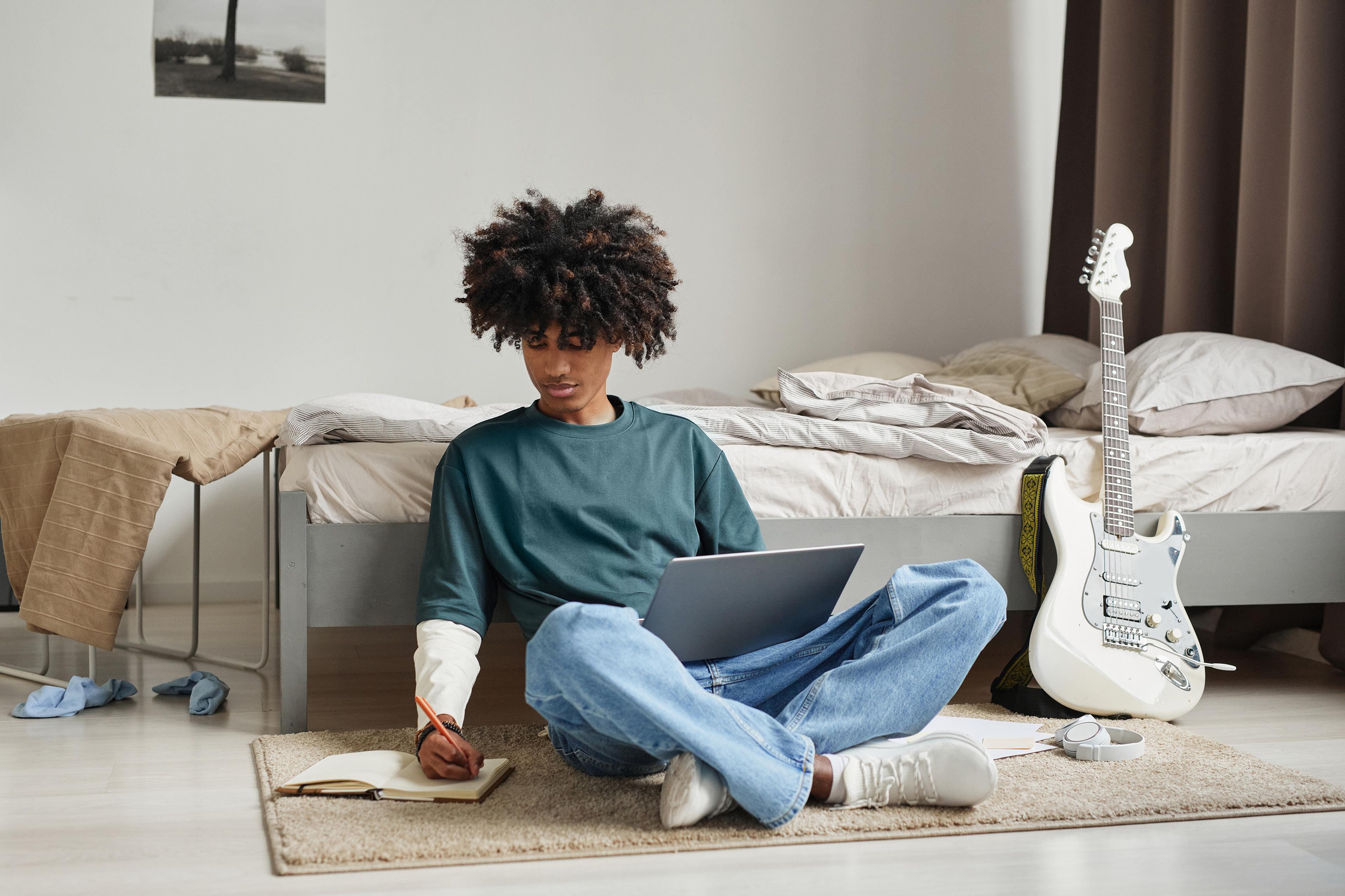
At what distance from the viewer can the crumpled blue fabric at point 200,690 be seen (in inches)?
69.2

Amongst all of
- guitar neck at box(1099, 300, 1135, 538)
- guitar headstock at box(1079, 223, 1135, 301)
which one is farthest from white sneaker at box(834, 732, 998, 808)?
guitar headstock at box(1079, 223, 1135, 301)

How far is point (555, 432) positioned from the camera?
149 cm

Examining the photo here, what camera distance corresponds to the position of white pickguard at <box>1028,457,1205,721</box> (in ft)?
5.57

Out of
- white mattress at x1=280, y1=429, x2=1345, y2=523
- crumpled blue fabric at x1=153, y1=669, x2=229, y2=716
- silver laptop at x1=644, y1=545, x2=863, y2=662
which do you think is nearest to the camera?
silver laptop at x1=644, y1=545, x2=863, y2=662

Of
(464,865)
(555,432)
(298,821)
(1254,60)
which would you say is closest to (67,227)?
(555,432)

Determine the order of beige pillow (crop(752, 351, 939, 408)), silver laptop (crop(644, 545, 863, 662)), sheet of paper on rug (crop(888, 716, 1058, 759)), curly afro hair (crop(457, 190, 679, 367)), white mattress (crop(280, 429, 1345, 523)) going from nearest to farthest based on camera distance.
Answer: silver laptop (crop(644, 545, 863, 662)) → curly afro hair (crop(457, 190, 679, 367)) → sheet of paper on rug (crop(888, 716, 1058, 759)) → white mattress (crop(280, 429, 1345, 523)) → beige pillow (crop(752, 351, 939, 408))

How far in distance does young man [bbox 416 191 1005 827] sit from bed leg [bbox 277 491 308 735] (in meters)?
0.24

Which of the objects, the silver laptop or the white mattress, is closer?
the silver laptop

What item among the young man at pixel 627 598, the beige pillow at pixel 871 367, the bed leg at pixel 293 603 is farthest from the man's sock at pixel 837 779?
the beige pillow at pixel 871 367

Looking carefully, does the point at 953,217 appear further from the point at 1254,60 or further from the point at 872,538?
the point at 872,538

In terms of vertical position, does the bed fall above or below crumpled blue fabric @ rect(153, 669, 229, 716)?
above

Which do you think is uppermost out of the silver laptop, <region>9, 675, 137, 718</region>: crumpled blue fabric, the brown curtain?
the brown curtain

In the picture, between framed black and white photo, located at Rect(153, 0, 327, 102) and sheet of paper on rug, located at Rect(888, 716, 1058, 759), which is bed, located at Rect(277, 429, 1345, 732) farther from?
framed black and white photo, located at Rect(153, 0, 327, 102)

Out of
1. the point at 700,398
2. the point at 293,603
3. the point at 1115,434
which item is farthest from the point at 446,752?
the point at 700,398
